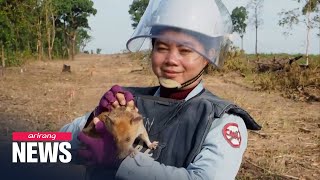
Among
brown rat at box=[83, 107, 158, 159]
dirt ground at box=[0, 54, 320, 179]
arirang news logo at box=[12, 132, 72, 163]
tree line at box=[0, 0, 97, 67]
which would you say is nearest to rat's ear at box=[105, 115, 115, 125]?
brown rat at box=[83, 107, 158, 159]

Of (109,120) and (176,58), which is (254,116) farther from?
(109,120)

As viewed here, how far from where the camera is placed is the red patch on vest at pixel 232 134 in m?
1.31

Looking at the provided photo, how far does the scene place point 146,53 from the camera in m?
1.71

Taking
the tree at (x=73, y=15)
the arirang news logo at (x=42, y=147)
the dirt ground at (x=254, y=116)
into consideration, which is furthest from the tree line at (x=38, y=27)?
the arirang news logo at (x=42, y=147)

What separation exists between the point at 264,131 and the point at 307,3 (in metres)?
11.1

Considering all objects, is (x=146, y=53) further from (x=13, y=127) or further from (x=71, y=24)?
(x=71, y=24)

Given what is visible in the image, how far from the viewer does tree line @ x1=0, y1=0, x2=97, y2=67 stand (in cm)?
1603

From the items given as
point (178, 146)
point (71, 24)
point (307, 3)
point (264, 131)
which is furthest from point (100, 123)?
point (71, 24)

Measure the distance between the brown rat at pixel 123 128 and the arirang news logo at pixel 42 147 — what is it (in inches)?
7.8

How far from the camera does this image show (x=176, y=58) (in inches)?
56.1

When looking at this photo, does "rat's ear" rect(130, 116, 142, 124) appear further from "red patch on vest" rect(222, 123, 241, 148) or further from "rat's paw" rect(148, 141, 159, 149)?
"red patch on vest" rect(222, 123, 241, 148)

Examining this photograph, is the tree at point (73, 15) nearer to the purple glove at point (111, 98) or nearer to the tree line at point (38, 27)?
the tree line at point (38, 27)

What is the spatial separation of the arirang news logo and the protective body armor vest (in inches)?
10.8

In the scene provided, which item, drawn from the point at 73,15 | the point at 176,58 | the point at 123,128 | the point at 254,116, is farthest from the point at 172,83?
the point at 73,15
